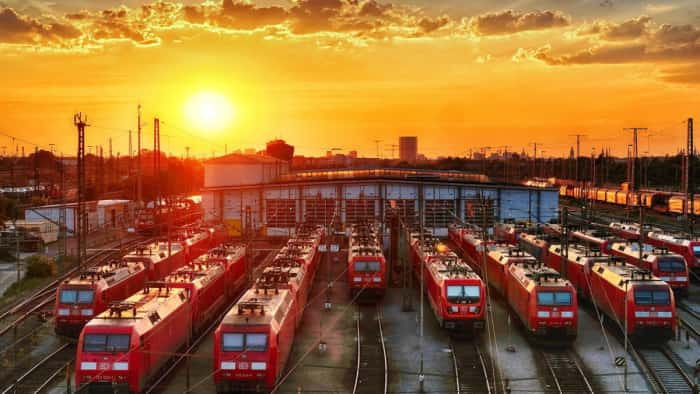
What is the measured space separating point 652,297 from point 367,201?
1493 inches

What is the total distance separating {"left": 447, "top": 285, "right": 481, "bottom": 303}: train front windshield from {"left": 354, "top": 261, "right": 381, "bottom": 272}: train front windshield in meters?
7.57

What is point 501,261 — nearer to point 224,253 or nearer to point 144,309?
point 224,253

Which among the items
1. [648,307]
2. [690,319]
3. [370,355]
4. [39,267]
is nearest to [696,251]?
[690,319]

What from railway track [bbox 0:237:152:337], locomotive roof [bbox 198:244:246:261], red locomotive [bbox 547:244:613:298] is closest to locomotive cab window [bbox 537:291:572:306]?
red locomotive [bbox 547:244:613:298]

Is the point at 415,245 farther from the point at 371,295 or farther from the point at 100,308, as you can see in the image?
the point at 100,308

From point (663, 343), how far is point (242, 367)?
65.9ft

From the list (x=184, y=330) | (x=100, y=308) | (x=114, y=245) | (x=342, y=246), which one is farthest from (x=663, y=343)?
(x=114, y=245)

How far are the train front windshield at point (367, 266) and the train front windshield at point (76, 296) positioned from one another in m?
14.5

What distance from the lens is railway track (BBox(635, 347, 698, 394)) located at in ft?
81.0

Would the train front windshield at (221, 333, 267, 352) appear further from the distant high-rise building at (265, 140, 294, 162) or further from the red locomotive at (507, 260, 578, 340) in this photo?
the distant high-rise building at (265, 140, 294, 162)

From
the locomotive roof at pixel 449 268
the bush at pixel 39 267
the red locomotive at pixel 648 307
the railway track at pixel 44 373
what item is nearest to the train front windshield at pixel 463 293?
the locomotive roof at pixel 449 268

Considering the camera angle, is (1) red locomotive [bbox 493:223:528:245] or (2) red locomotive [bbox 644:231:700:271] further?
(1) red locomotive [bbox 493:223:528:245]

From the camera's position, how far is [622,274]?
1174 inches

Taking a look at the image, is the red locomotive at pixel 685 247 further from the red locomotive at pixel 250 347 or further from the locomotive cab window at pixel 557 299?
the red locomotive at pixel 250 347
